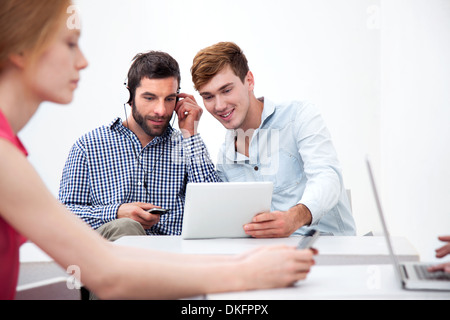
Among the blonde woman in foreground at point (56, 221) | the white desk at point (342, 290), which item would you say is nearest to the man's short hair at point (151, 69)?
the blonde woman in foreground at point (56, 221)

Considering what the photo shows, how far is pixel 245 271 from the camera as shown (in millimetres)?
1023

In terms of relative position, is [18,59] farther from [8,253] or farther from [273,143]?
[273,143]

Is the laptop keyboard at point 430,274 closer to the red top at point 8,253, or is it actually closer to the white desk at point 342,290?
the white desk at point 342,290

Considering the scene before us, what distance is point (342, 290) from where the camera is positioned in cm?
102

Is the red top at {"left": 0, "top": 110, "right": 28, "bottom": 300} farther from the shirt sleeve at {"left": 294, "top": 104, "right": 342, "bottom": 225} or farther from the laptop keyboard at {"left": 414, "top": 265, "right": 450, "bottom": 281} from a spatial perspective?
the shirt sleeve at {"left": 294, "top": 104, "right": 342, "bottom": 225}

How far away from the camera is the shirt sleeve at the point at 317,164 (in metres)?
2.13

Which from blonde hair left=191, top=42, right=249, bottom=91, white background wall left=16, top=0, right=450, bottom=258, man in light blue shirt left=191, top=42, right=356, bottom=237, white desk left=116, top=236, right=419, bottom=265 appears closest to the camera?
white desk left=116, top=236, right=419, bottom=265

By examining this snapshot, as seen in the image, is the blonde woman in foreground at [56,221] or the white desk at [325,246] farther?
the white desk at [325,246]

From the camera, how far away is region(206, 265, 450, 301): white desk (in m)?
0.97

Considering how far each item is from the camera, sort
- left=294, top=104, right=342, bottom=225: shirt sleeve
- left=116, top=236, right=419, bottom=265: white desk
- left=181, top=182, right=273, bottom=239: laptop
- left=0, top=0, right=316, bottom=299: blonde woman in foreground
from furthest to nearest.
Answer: left=294, top=104, right=342, bottom=225: shirt sleeve < left=181, top=182, right=273, bottom=239: laptop < left=116, top=236, right=419, bottom=265: white desk < left=0, top=0, right=316, bottom=299: blonde woman in foreground

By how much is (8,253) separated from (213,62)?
1864 millimetres

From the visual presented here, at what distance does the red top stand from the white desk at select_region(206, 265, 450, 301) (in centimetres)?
42

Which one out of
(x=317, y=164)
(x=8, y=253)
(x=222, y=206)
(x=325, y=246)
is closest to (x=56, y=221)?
(x=8, y=253)

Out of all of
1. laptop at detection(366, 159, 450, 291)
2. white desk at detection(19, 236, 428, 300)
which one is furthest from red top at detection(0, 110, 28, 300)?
laptop at detection(366, 159, 450, 291)
